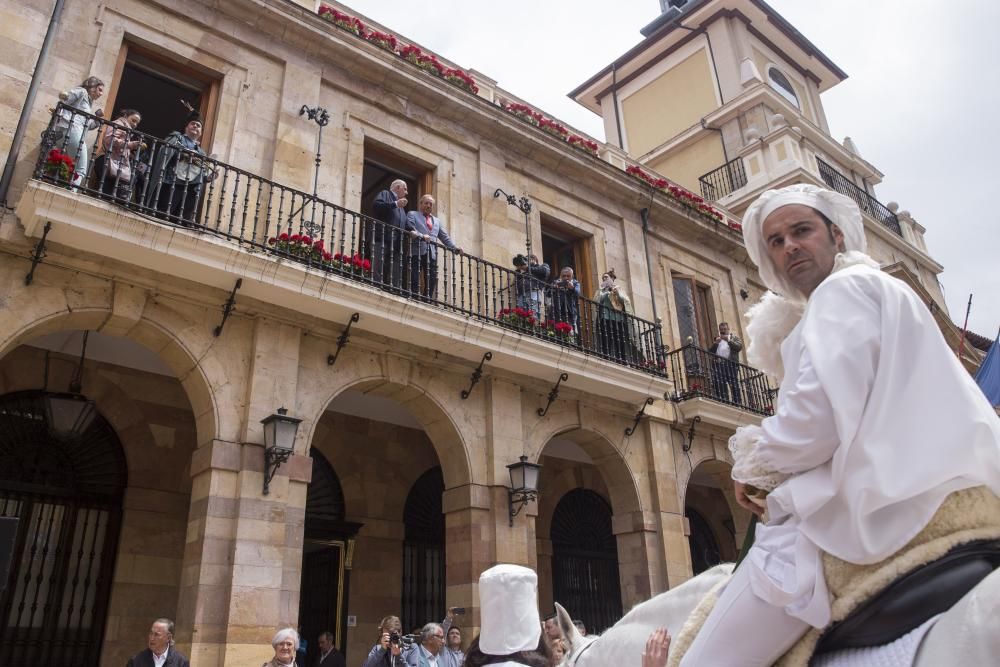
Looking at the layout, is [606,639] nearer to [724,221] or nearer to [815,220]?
[815,220]

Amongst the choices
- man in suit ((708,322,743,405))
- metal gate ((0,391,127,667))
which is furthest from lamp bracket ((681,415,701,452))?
metal gate ((0,391,127,667))

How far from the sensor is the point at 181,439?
373 inches

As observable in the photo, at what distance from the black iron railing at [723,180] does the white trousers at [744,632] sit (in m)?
17.9

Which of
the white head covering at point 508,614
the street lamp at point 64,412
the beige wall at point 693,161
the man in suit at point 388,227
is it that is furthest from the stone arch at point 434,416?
the beige wall at point 693,161

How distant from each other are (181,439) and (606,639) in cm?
828

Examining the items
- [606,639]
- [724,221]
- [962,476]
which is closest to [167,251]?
[606,639]

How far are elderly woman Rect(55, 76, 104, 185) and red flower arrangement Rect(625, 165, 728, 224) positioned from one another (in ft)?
30.8

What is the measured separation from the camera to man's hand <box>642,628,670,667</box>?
1948 millimetres

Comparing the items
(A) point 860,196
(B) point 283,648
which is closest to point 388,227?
(B) point 283,648

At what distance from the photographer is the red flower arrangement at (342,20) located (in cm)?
1030

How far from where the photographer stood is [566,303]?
1097cm

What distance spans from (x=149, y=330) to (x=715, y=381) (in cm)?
931

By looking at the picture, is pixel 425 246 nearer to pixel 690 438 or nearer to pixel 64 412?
pixel 64 412

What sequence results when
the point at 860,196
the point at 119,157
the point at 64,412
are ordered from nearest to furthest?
the point at 119,157
the point at 64,412
the point at 860,196
